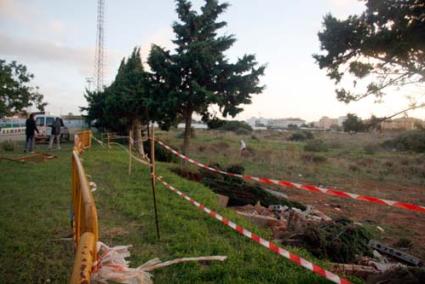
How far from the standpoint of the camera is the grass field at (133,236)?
4.30 metres

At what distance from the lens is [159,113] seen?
1719 cm

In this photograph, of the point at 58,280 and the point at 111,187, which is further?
the point at 111,187

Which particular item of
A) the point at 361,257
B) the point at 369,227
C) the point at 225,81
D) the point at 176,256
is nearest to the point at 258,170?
the point at 225,81

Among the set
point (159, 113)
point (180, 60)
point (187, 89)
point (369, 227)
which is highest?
point (180, 60)

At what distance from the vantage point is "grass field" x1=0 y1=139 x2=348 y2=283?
4297 mm

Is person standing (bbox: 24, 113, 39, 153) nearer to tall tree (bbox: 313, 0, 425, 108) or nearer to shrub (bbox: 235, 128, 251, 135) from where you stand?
tall tree (bbox: 313, 0, 425, 108)

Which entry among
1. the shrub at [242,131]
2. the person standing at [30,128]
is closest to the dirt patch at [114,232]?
the person standing at [30,128]

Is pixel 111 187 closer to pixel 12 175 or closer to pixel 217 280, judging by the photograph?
pixel 12 175

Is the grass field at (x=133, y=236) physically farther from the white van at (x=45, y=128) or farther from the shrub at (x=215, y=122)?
the white van at (x=45, y=128)

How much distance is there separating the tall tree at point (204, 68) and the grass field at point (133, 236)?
7.80 m

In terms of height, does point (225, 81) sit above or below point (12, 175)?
above

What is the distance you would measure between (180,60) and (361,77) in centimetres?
787

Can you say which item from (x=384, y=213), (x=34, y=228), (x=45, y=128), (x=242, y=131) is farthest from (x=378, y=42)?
(x=242, y=131)

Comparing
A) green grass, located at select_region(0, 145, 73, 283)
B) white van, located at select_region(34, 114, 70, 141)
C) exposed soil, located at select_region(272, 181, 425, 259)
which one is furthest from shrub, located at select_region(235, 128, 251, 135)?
green grass, located at select_region(0, 145, 73, 283)
